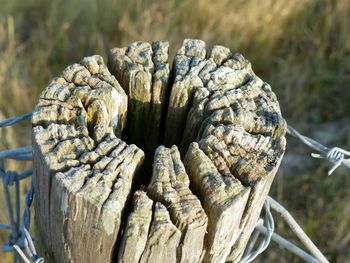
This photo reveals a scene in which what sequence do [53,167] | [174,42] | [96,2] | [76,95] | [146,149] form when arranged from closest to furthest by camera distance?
[53,167] → [76,95] → [146,149] → [174,42] → [96,2]

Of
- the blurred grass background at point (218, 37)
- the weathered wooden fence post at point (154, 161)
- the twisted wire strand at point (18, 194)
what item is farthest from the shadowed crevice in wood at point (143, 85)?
the blurred grass background at point (218, 37)

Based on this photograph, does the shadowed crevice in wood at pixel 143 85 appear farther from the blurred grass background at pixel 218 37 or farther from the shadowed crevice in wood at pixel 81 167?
the blurred grass background at pixel 218 37

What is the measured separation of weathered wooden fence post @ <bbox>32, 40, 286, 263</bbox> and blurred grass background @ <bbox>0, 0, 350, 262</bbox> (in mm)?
2235

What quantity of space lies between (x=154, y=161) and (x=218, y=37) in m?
2.84

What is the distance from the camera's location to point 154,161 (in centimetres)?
88

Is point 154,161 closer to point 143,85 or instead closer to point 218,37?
point 143,85

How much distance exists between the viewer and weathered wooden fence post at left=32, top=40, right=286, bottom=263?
0.81 meters

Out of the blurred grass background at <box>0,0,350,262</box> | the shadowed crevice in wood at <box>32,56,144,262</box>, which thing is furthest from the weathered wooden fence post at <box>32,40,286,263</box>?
the blurred grass background at <box>0,0,350,262</box>

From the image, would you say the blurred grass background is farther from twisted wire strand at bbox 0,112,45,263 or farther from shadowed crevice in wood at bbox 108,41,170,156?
shadowed crevice in wood at bbox 108,41,170,156

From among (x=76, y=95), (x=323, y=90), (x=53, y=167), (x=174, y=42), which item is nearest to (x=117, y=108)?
(x=76, y=95)

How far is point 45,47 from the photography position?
3533mm

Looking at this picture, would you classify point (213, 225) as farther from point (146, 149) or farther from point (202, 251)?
point (146, 149)

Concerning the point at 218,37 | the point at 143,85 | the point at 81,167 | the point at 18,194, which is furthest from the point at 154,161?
the point at 218,37

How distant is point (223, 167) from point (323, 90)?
9.49 ft
